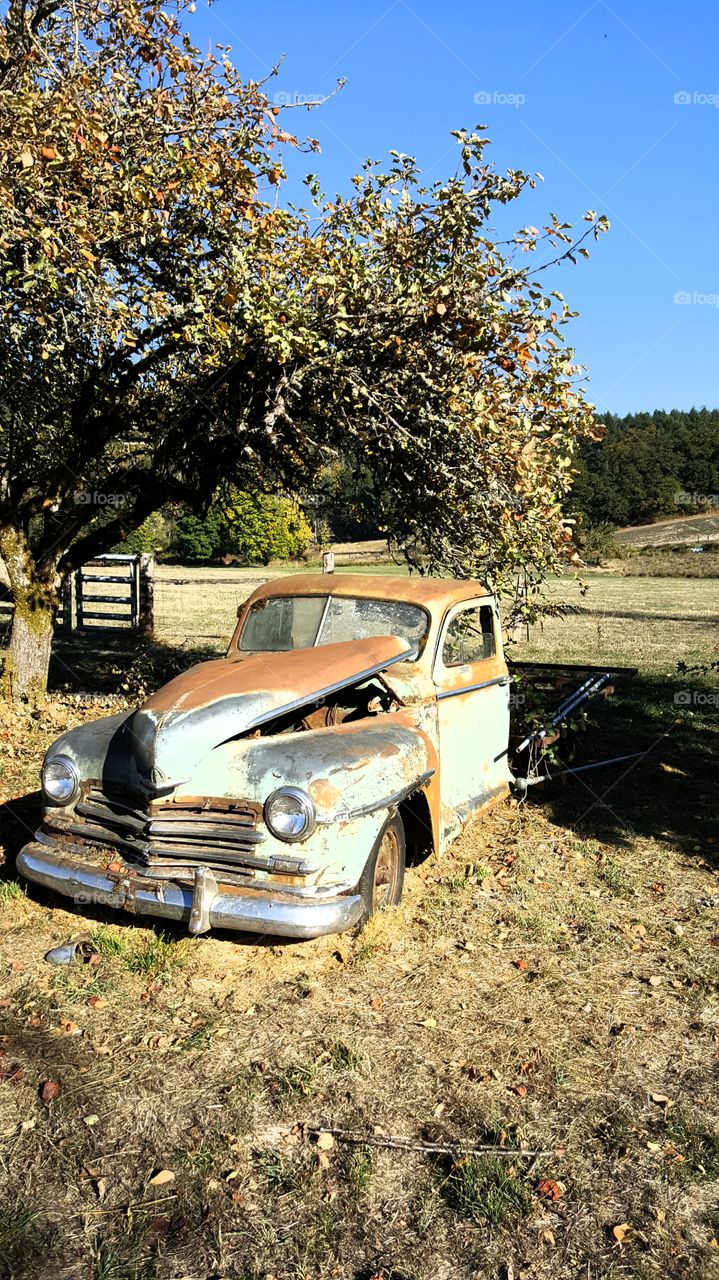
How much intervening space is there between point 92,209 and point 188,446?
9.54 feet

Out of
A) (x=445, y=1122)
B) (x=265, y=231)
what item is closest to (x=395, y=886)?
(x=445, y=1122)

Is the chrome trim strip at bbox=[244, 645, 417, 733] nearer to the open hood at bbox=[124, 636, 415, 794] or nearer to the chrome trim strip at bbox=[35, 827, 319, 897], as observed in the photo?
the open hood at bbox=[124, 636, 415, 794]

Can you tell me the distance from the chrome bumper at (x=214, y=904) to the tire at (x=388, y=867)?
50cm

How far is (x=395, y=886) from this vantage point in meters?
5.03

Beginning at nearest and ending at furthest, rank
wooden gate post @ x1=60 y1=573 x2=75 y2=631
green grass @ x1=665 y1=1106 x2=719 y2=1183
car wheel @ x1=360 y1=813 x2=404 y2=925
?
1. green grass @ x1=665 y1=1106 x2=719 y2=1183
2. car wheel @ x1=360 y1=813 x2=404 y2=925
3. wooden gate post @ x1=60 y1=573 x2=75 y2=631

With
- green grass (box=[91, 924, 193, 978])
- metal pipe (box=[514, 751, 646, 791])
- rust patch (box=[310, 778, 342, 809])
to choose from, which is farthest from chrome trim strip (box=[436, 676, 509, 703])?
green grass (box=[91, 924, 193, 978])

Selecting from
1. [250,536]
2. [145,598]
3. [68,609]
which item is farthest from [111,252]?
[250,536]

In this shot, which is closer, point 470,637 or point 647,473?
point 470,637

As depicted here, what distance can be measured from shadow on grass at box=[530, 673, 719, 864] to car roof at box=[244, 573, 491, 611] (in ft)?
7.23

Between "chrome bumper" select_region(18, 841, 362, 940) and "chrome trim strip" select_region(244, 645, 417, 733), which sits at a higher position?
"chrome trim strip" select_region(244, 645, 417, 733)

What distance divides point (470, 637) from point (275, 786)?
265cm

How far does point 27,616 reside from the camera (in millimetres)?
9922

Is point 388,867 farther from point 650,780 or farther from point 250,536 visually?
point 250,536

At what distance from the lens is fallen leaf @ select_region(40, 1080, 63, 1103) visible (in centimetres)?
339
